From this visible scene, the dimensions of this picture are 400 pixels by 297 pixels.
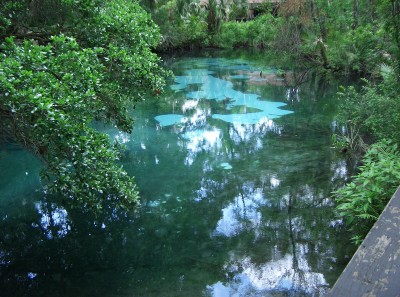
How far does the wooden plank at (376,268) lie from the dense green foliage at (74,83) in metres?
3.09

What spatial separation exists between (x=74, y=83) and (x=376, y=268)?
154 inches

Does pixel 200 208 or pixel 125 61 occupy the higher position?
pixel 125 61

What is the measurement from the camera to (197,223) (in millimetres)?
7266

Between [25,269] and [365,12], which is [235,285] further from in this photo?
[365,12]

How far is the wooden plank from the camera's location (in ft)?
5.67

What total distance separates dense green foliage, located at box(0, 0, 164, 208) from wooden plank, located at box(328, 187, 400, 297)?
3089mm

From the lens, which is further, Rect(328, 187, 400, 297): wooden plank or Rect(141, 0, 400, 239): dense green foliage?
Rect(141, 0, 400, 239): dense green foliage

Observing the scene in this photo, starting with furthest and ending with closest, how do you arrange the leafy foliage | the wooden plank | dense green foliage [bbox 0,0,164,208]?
the leafy foliage, dense green foliage [bbox 0,0,164,208], the wooden plank

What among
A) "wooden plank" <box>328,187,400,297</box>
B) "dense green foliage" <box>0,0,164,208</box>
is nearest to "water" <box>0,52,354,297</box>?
"dense green foliage" <box>0,0,164,208</box>

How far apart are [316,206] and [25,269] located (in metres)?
5.16

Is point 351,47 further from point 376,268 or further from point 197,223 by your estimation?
point 376,268

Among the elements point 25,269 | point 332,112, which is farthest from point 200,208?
point 332,112

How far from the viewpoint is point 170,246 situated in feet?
21.3

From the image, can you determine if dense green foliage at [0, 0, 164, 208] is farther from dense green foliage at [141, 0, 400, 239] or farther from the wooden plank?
dense green foliage at [141, 0, 400, 239]
